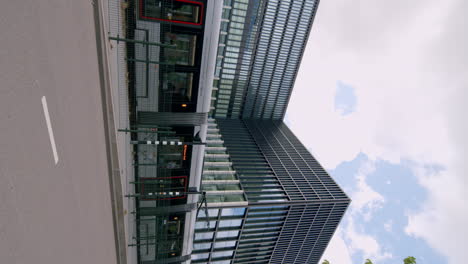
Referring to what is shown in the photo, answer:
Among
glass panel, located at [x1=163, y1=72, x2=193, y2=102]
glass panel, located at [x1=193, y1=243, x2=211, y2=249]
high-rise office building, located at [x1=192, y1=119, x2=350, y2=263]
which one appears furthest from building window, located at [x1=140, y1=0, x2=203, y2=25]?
glass panel, located at [x1=193, y1=243, x2=211, y2=249]

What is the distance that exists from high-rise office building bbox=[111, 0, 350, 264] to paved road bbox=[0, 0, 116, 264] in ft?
13.0

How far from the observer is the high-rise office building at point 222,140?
31.9ft

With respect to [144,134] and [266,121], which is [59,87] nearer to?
[144,134]

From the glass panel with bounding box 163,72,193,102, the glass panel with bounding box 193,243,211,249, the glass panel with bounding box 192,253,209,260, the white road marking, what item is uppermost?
the white road marking

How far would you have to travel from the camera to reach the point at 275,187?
4062 centimetres

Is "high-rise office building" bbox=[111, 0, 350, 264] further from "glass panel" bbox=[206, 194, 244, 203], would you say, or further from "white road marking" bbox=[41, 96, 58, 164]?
"white road marking" bbox=[41, 96, 58, 164]

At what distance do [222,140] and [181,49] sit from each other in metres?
41.6

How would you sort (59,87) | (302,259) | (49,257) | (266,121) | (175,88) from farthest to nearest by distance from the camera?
(266,121) < (302,259) < (175,88) < (59,87) < (49,257)

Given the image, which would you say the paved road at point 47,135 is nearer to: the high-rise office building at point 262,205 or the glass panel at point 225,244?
the high-rise office building at point 262,205

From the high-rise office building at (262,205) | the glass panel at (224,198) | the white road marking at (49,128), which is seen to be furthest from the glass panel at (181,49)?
the glass panel at (224,198)

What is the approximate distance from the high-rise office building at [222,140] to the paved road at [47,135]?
395 cm

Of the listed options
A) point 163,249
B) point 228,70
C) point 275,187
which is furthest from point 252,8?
point 163,249

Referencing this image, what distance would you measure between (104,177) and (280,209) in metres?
35.1

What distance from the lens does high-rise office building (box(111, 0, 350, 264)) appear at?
9711 mm
